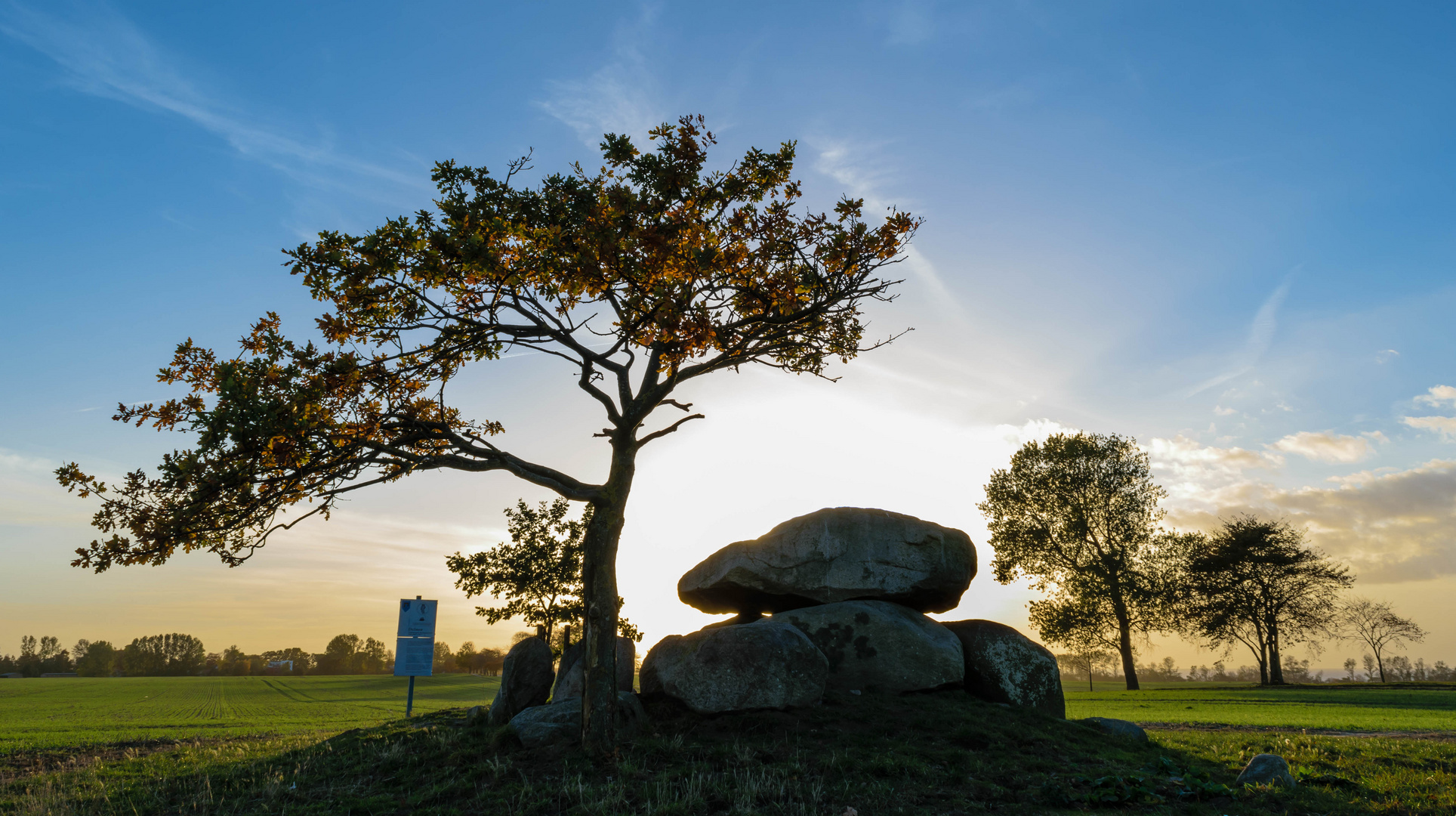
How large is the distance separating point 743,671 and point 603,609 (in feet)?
10.5

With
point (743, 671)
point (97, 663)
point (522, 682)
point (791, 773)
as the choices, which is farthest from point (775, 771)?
point (97, 663)

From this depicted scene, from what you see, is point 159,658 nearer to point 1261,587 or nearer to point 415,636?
point 415,636

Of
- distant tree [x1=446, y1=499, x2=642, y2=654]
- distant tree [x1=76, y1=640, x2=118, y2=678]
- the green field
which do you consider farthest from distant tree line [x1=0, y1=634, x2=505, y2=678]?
distant tree [x1=446, y1=499, x2=642, y2=654]

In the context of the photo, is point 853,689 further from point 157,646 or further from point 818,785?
point 157,646

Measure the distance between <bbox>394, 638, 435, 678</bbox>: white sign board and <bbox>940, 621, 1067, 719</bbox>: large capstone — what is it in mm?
16236

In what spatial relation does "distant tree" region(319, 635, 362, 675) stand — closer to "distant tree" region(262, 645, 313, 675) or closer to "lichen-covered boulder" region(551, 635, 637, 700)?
"distant tree" region(262, 645, 313, 675)

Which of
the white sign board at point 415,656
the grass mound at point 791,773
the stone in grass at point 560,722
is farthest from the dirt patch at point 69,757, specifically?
the stone in grass at point 560,722

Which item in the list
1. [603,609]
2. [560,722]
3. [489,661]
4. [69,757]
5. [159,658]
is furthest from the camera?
[159,658]

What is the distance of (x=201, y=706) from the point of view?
39.0m

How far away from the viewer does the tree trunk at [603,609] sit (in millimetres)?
12508

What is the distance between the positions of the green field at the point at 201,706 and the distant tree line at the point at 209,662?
2369 centimetres

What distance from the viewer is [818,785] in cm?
1002

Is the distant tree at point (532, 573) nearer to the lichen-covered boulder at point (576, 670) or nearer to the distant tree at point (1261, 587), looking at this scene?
the lichen-covered boulder at point (576, 670)

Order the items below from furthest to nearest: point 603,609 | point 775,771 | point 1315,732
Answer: point 1315,732, point 603,609, point 775,771
